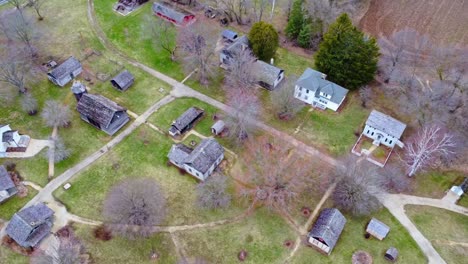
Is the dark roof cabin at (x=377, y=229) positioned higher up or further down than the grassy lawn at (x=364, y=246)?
higher up

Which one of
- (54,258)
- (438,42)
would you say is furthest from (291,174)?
(438,42)

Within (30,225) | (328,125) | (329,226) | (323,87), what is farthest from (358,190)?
(30,225)

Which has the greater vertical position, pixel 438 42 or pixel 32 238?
pixel 438 42

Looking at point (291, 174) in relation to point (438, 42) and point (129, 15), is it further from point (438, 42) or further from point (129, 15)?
point (129, 15)

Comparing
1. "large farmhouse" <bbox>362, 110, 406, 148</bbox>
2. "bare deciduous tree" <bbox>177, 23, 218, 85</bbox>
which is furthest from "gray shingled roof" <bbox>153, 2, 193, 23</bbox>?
"large farmhouse" <bbox>362, 110, 406, 148</bbox>

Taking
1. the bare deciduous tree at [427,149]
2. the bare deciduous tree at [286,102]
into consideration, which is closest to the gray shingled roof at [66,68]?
the bare deciduous tree at [286,102]

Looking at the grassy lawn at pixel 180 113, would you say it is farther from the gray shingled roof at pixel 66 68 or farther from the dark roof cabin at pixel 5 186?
the dark roof cabin at pixel 5 186

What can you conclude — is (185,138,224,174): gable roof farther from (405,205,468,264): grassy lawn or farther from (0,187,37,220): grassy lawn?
(405,205,468,264): grassy lawn
